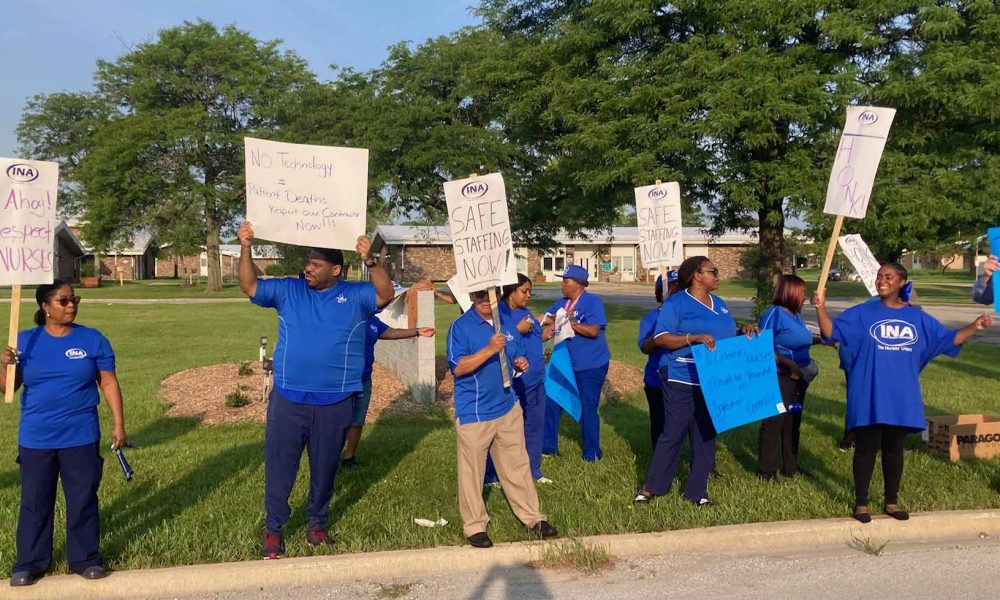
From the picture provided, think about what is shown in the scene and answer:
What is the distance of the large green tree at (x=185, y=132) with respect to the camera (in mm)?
41219

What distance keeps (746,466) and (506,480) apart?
2.76m

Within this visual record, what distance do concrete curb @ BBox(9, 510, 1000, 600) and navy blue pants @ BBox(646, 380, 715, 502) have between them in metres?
0.55

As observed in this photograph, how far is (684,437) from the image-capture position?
5707 millimetres

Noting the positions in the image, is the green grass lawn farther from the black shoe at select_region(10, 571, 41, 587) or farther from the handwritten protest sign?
the handwritten protest sign

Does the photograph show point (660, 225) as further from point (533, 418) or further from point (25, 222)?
point (25, 222)

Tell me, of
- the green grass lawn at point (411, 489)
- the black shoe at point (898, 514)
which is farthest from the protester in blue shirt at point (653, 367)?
the black shoe at point (898, 514)

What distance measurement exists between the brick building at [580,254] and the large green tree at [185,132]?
43.9 feet

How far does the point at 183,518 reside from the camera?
544 cm

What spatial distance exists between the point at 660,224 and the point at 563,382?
195cm

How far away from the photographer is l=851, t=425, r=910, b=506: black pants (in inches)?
207

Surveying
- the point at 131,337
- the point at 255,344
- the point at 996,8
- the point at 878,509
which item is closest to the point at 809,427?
the point at 878,509

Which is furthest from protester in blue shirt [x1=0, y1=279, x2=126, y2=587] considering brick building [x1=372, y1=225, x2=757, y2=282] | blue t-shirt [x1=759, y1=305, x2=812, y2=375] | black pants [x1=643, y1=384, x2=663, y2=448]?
brick building [x1=372, y1=225, x2=757, y2=282]

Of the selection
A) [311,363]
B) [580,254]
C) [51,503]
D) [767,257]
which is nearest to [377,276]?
[311,363]

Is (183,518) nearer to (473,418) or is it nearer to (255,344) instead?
(473,418)
